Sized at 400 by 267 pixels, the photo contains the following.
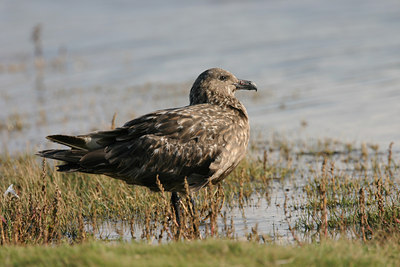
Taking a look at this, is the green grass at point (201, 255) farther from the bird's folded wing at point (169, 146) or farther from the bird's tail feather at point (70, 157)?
the bird's tail feather at point (70, 157)

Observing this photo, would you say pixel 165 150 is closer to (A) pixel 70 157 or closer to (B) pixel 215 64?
(A) pixel 70 157

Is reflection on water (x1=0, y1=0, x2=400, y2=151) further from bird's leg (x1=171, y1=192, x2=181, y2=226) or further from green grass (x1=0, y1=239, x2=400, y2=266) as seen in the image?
green grass (x1=0, y1=239, x2=400, y2=266)

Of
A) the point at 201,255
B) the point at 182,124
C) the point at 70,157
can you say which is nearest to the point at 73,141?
the point at 70,157

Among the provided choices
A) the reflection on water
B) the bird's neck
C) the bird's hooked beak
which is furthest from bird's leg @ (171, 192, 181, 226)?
the reflection on water

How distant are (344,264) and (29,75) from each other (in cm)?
2057

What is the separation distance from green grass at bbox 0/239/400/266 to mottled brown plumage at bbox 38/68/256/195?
5.64 ft

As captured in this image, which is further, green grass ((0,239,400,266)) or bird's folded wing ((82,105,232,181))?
bird's folded wing ((82,105,232,181))

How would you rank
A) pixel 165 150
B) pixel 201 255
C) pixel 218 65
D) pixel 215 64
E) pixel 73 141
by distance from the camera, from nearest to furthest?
pixel 201 255 < pixel 165 150 < pixel 73 141 < pixel 218 65 < pixel 215 64

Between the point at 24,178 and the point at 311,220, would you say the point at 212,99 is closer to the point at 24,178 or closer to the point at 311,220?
the point at 311,220

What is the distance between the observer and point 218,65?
21578 mm

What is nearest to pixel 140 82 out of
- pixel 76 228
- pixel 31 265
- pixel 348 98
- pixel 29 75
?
pixel 29 75

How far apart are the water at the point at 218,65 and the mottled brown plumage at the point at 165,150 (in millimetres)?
1220

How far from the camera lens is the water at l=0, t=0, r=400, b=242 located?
1473 cm

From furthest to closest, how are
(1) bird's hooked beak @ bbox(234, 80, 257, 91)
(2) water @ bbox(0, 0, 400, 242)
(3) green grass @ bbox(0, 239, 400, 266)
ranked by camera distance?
(2) water @ bbox(0, 0, 400, 242), (1) bird's hooked beak @ bbox(234, 80, 257, 91), (3) green grass @ bbox(0, 239, 400, 266)
